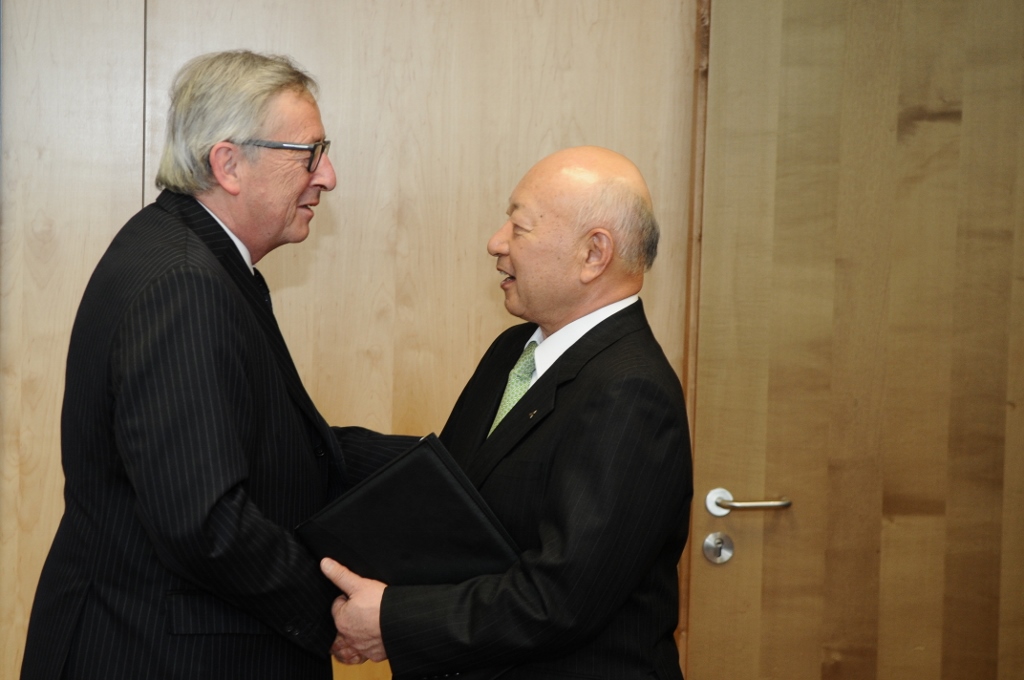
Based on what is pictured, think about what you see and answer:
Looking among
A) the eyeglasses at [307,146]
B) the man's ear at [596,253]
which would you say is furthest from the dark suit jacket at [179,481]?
the man's ear at [596,253]

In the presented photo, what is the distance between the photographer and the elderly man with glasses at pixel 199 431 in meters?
1.49

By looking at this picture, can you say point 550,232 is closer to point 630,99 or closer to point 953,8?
point 630,99

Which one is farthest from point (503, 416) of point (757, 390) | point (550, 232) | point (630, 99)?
point (630, 99)

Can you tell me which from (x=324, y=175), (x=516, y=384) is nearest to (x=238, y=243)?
(x=324, y=175)

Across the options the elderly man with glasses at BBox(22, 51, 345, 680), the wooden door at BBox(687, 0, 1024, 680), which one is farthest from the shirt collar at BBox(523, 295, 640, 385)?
the wooden door at BBox(687, 0, 1024, 680)

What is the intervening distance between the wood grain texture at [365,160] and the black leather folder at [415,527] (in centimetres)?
90

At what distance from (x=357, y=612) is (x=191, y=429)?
1.41 ft

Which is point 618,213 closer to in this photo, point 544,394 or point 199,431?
point 544,394

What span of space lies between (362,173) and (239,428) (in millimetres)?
1128

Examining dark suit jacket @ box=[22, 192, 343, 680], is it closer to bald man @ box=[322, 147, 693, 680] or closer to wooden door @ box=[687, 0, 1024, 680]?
bald man @ box=[322, 147, 693, 680]

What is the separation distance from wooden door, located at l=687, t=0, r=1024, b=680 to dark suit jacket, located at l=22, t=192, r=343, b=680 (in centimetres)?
119

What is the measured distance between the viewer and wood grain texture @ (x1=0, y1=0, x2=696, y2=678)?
2.40m

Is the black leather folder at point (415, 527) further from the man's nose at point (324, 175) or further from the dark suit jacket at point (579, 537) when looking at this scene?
the man's nose at point (324, 175)

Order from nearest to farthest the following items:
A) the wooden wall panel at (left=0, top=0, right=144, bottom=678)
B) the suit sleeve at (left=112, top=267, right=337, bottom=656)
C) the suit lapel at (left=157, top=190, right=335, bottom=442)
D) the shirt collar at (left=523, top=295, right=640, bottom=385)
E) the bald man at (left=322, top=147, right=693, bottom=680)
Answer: the suit sleeve at (left=112, top=267, right=337, bottom=656) → the bald man at (left=322, top=147, right=693, bottom=680) → the suit lapel at (left=157, top=190, right=335, bottom=442) → the shirt collar at (left=523, top=295, right=640, bottom=385) → the wooden wall panel at (left=0, top=0, right=144, bottom=678)
